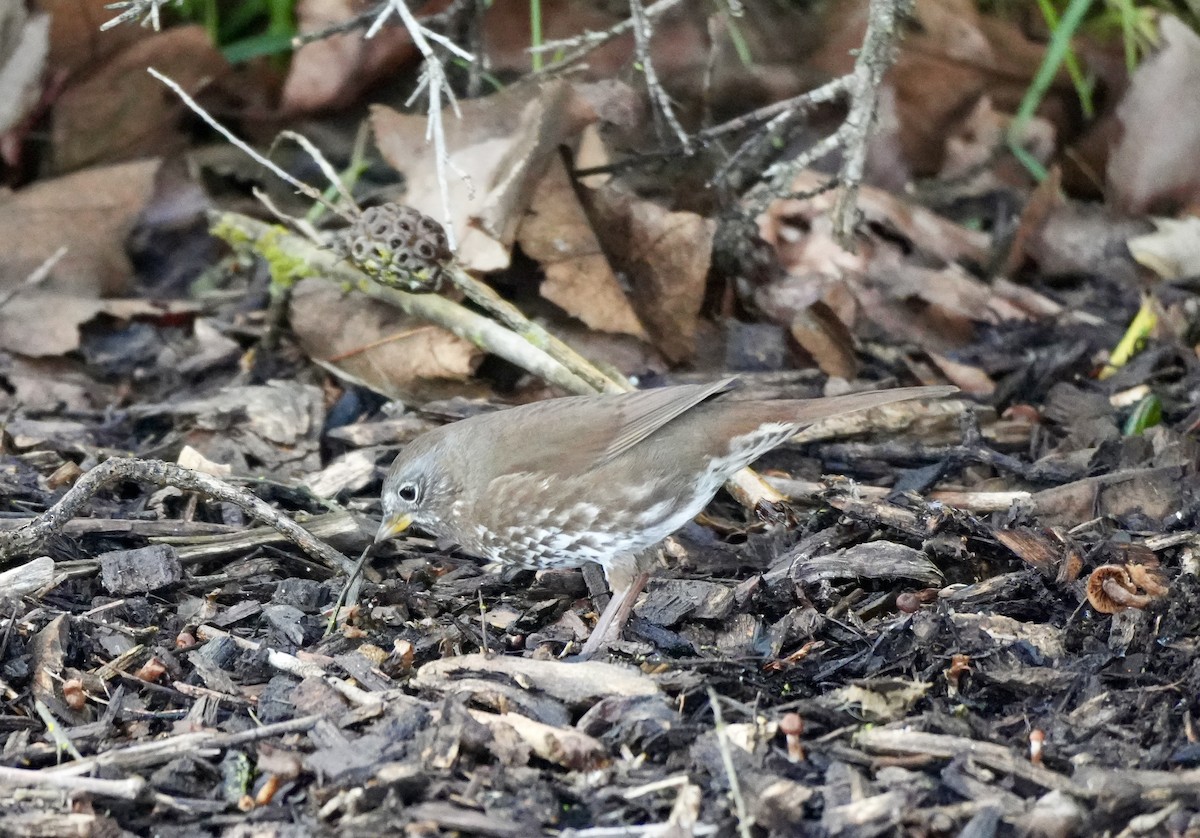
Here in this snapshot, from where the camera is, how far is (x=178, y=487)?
420 centimetres

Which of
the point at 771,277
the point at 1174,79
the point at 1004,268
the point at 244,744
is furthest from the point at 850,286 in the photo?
the point at 244,744

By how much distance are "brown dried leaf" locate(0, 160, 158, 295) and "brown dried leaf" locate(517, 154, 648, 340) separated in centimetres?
205

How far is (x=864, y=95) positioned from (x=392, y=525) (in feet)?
7.34

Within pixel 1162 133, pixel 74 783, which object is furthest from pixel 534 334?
pixel 1162 133

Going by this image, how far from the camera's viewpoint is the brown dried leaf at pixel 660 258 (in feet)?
17.1

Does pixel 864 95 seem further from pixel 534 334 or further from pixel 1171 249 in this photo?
pixel 1171 249

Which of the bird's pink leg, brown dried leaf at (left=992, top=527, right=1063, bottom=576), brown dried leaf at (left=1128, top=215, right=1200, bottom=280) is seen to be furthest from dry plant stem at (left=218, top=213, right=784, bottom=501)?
brown dried leaf at (left=1128, top=215, right=1200, bottom=280)

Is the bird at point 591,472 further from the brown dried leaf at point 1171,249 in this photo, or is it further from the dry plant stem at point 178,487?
the brown dried leaf at point 1171,249

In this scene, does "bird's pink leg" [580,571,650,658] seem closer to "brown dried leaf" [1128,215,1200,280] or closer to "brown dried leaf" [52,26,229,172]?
"brown dried leaf" [1128,215,1200,280]

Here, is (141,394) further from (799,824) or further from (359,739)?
(799,824)

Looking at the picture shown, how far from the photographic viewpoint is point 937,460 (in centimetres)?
461

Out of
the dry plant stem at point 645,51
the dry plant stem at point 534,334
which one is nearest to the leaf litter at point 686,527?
the dry plant stem at point 534,334

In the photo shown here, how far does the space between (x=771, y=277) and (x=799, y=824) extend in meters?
3.14

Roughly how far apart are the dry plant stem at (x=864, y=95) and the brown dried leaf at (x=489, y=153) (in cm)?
107
